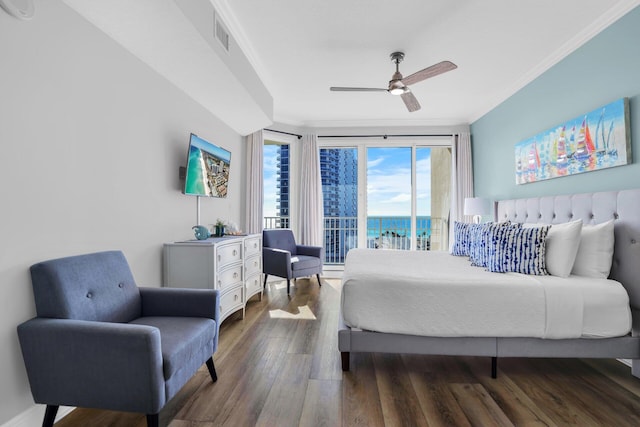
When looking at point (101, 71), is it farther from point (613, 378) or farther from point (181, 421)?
point (613, 378)

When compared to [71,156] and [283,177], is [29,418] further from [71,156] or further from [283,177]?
Answer: [283,177]

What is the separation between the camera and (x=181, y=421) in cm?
159

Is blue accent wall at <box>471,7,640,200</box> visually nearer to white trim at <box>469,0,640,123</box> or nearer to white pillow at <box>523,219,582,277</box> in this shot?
white trim at <box>469,0,640,123</box>

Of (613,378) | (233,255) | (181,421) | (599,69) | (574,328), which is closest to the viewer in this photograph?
(181,421)

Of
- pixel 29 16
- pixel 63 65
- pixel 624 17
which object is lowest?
pixel 63 65

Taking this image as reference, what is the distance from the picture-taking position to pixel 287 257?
397cm

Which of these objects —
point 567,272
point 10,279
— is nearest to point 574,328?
point 567,272

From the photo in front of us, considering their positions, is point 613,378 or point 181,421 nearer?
point 181,421

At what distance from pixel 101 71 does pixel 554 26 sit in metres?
3.55

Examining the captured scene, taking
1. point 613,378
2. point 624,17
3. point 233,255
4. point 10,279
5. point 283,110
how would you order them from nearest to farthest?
point 10,279
point 613,378
point 624,17
point 233,255
point 283,110

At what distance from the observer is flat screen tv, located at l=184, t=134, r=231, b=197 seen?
9.32 ft

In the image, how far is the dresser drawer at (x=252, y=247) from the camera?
3.36 meters

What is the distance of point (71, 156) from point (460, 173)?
499 cm

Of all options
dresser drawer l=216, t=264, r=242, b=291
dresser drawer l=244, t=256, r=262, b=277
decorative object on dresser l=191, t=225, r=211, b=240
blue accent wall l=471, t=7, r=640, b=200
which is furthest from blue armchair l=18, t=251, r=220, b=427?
blue accent wall l=471, t=7, r=640, b=200
